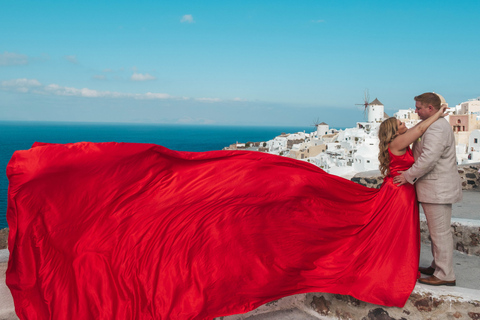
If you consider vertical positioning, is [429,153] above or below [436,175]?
above

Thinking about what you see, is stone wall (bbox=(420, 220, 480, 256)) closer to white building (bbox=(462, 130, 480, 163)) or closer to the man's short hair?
the man's short hair

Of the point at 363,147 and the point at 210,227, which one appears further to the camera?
the point at 363,147

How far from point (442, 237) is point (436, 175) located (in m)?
0.48

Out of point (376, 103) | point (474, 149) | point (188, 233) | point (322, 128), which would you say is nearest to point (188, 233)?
point (188, 233)

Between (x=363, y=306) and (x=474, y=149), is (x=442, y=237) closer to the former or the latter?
(x=363, y=306)

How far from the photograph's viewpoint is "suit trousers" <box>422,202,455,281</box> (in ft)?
8.99

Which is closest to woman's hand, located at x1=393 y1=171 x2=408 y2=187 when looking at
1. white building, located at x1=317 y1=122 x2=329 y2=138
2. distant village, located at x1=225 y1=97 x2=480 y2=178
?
distant village, located at x1=225 y1=97 x2=480 y2=178

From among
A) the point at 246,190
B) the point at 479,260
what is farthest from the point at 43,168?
the point at 479,260

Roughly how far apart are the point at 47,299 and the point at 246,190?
1.48 meters

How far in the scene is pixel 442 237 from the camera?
2.76m

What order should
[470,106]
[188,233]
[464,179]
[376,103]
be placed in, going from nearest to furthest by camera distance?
1. [188,233]
2. [464,179]
3. [470,106]
4. [376,103]

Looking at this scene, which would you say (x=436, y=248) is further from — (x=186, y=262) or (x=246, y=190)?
(x=186, y=262)

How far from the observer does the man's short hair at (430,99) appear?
9.07 ft

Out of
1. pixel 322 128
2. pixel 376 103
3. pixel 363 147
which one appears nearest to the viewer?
pixel 363 147
